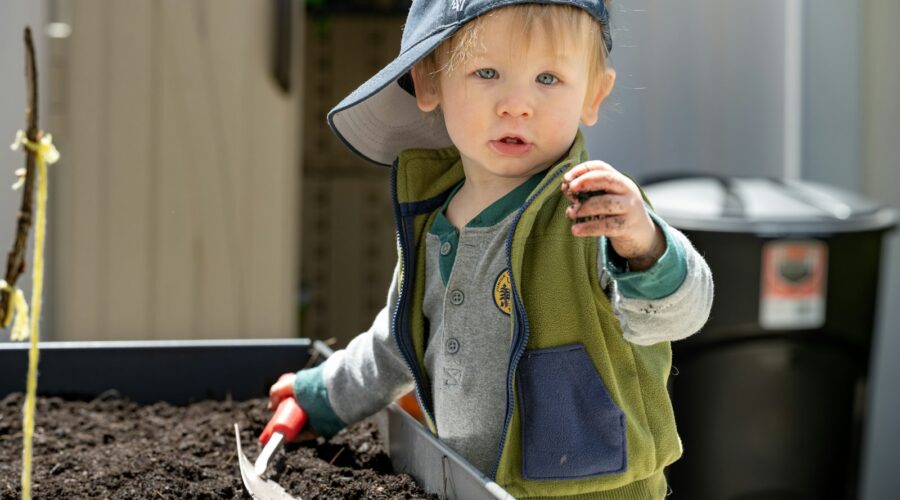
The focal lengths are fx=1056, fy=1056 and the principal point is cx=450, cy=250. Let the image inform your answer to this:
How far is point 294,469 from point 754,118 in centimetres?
229

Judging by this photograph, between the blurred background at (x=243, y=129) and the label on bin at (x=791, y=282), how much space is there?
367 millimetres

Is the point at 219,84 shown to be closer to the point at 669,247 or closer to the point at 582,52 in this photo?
the point at 582,52

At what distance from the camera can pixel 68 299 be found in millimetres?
3191

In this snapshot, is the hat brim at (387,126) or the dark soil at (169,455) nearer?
the dark soil at (169,455)

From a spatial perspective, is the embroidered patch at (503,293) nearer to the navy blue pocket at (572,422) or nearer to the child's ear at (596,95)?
the navy blue pocket at (572,422)

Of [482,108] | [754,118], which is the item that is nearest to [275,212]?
[754,118]

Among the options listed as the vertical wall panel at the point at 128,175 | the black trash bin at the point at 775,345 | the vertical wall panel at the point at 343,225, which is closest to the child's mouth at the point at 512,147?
the black trash bin at the point at 775,345

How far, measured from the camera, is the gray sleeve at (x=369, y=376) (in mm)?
1590

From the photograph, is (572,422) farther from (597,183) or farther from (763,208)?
(763,208)

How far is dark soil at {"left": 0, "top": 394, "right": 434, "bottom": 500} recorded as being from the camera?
1.37 metres

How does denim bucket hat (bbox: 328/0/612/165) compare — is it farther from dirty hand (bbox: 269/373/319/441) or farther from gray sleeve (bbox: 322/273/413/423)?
dirty hand (bbox: 269/373/319/441)

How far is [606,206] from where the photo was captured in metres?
1.09

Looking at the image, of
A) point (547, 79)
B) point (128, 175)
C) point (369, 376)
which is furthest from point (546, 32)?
point (128, 175)

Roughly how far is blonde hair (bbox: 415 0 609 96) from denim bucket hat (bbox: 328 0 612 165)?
0.02 m
